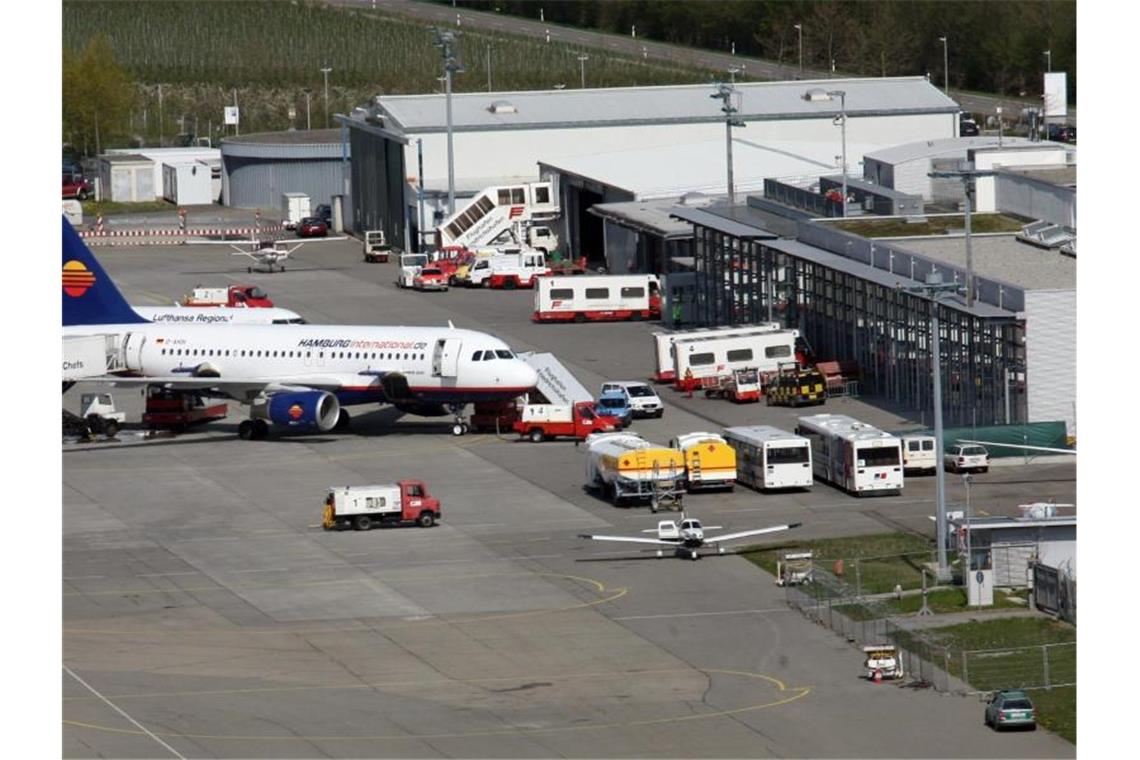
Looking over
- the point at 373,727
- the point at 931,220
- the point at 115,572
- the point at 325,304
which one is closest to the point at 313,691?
the point at 373,727

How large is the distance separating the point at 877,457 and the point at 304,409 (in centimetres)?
2396

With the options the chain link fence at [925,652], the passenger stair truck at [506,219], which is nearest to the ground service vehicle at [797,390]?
the chain link fence at [925,652]

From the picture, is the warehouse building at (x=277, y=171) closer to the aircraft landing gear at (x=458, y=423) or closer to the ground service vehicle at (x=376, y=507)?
the aircraft landing gear at (x=458, y=423)

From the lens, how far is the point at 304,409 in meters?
91.1

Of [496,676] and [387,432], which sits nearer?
[496,676]

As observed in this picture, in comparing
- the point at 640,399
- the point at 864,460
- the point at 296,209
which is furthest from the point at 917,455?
the point at 296,209

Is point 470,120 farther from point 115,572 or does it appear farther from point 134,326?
point 115,572

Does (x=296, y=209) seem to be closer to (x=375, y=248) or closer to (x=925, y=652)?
(x=375, y=248)

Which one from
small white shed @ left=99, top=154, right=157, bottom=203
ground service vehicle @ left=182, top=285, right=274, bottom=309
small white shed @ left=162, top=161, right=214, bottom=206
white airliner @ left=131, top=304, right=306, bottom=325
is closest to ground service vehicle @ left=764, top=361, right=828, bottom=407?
white airliner @ left=131, top=304, right=306, bottom=325

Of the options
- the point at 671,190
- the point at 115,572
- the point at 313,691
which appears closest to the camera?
the point at 313,691

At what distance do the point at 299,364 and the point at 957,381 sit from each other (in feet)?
86.9

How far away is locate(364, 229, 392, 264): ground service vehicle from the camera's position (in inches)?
5989

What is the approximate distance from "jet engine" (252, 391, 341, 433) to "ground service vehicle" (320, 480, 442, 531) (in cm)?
1458

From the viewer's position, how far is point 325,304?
431ft
